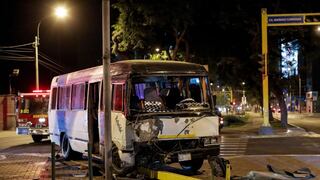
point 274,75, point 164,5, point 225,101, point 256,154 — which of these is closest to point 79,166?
point 256,154

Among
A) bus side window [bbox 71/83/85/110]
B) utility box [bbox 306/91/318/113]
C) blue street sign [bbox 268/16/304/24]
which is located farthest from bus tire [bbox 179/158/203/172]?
utility box [bbox 306/91/318/113]

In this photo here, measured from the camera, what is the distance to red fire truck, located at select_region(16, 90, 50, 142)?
28297 mm

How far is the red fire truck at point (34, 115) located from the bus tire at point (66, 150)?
28.9 ft

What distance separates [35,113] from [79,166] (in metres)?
11.9

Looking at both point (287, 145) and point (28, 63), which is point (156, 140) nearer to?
point (287, 145)

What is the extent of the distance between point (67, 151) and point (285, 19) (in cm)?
1549

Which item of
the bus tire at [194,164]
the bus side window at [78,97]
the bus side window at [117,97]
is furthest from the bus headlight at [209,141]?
the bus side window at [78,97]

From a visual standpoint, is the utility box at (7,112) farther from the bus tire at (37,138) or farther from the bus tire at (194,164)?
the bus tire at (194,164)

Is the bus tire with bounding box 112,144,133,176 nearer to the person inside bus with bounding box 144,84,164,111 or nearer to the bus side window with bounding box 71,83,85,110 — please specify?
the person inside bus with bounding box 144,84,164,111

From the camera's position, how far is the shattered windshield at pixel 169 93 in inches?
539

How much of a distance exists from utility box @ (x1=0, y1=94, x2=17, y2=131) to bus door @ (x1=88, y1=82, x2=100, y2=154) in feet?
95.2

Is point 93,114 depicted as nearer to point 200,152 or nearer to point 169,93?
point 169,93

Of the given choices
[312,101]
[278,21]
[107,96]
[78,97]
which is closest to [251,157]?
[78,97]

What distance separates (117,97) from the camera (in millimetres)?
14094
